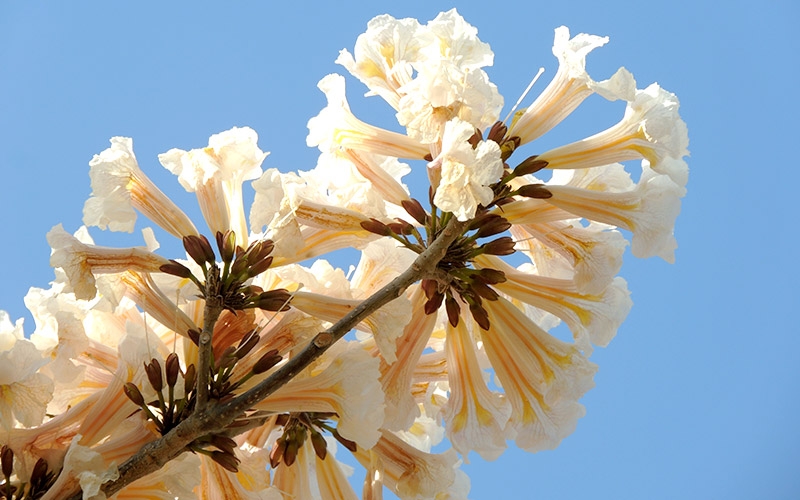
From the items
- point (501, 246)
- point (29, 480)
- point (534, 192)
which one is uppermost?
point (534, 192)

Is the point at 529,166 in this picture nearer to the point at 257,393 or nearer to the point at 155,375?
the point at 257,393

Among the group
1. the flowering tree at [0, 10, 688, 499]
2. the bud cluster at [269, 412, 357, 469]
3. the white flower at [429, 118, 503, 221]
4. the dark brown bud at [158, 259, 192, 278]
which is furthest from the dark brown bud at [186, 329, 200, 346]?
the white flower at [429, 118, 503, 221]

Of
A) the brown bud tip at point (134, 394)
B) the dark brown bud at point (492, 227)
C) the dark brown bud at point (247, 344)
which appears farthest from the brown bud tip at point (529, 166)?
the brown bud tip at point (134, 394)

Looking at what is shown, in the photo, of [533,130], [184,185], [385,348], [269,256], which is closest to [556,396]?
[385,348]

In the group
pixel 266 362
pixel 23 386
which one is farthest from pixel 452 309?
pixel 23 386

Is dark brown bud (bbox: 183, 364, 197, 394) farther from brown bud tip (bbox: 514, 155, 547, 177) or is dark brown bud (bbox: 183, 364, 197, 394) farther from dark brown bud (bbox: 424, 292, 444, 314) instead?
brown bud tip (bbox: 514, 155, 547, 177)

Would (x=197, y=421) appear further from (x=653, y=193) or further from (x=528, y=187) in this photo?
(x=653, y=193)
